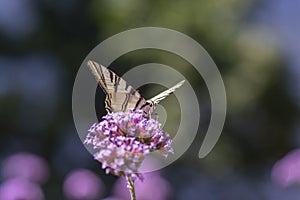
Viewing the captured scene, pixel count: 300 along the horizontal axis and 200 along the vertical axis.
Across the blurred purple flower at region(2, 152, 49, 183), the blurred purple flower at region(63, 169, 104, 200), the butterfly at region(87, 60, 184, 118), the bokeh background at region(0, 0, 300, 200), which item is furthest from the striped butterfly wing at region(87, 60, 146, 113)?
the bokeh background at region(0, 0, 300, 200)

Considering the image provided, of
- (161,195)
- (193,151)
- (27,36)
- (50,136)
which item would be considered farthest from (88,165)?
(161,195)

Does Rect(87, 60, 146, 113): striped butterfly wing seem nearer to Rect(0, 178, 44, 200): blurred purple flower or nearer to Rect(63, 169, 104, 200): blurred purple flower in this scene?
Rect(0, 178, 44, 200): blurred purple flower

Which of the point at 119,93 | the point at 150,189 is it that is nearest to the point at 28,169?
the point at 150,189

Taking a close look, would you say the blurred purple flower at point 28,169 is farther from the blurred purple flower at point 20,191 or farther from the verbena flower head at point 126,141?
the verbena flower head at point 126,141

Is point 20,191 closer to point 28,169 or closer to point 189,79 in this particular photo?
point 28,169

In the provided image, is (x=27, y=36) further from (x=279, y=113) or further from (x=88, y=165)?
(x=279, y=113)
